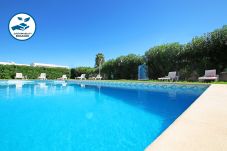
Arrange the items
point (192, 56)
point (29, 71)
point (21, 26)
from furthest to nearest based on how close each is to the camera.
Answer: point (29, 71) → point (192, 56) → point (21, 26)

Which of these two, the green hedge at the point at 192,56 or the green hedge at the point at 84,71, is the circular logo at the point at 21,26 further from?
the green hedge at the point at 84,71

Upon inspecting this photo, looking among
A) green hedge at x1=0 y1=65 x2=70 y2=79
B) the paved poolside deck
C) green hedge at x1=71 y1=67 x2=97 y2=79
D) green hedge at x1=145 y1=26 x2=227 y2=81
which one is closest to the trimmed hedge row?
green hedge at x1=145 y1=26 x2=227 y2=81

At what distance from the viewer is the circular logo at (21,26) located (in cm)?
1347

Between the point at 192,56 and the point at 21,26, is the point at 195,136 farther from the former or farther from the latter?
the point at 21,26

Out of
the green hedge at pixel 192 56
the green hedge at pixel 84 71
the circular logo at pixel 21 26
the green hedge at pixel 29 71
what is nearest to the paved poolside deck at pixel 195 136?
the green hedge at pixel 192 56

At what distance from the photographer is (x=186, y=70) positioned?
1538cm

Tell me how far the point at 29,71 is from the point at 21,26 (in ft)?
43.0

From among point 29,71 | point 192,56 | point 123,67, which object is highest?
point 192,56

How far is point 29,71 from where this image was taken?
25438 millimetres

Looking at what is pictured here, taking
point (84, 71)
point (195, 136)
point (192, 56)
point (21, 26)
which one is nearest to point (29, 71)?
point (84, 71)

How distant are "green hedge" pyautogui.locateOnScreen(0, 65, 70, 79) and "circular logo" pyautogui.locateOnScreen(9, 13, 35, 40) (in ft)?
35.7

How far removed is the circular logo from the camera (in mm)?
13468

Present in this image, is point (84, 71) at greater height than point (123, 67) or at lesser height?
lesser

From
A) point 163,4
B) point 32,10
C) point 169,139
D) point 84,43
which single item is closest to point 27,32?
point 32,10
